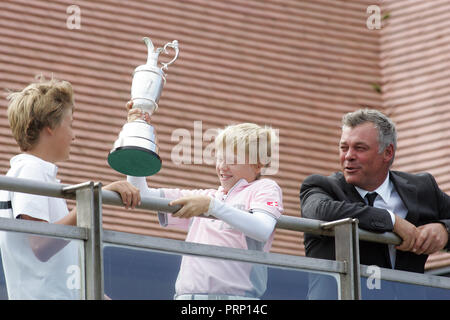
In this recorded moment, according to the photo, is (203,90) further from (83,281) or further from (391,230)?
(83,281)

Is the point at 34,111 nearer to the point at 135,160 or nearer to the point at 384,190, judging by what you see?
the point at 135,160

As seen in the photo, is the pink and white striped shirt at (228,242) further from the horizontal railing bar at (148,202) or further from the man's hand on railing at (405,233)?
the man's hand on railing at (405,233)

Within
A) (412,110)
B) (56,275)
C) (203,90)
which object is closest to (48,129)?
(56,275)

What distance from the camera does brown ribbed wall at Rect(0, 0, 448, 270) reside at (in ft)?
43.1

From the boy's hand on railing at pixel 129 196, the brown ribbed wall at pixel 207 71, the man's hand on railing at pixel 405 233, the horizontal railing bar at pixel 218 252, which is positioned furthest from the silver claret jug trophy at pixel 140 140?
the brown ribbed wall at pixel 207 71

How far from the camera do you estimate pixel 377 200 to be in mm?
6504

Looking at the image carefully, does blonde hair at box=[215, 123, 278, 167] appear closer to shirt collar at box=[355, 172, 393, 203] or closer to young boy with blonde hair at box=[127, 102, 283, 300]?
young boy with blonde hair at box=[127, 102, 283, 300]

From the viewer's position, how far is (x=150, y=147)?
5598mm

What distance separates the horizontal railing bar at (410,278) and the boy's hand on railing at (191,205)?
0.99 m

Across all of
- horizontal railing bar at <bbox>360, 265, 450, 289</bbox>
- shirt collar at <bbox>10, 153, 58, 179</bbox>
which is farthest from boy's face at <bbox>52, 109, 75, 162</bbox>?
horizontal railing bar at <bbox>360, 265, 450, 289</bbox>

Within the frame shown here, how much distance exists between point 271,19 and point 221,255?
371 inches

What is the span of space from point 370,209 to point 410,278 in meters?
0.43

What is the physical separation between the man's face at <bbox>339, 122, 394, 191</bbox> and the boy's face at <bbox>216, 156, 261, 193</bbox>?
0.91 metres

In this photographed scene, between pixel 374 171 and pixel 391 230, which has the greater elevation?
pixel 374 171
